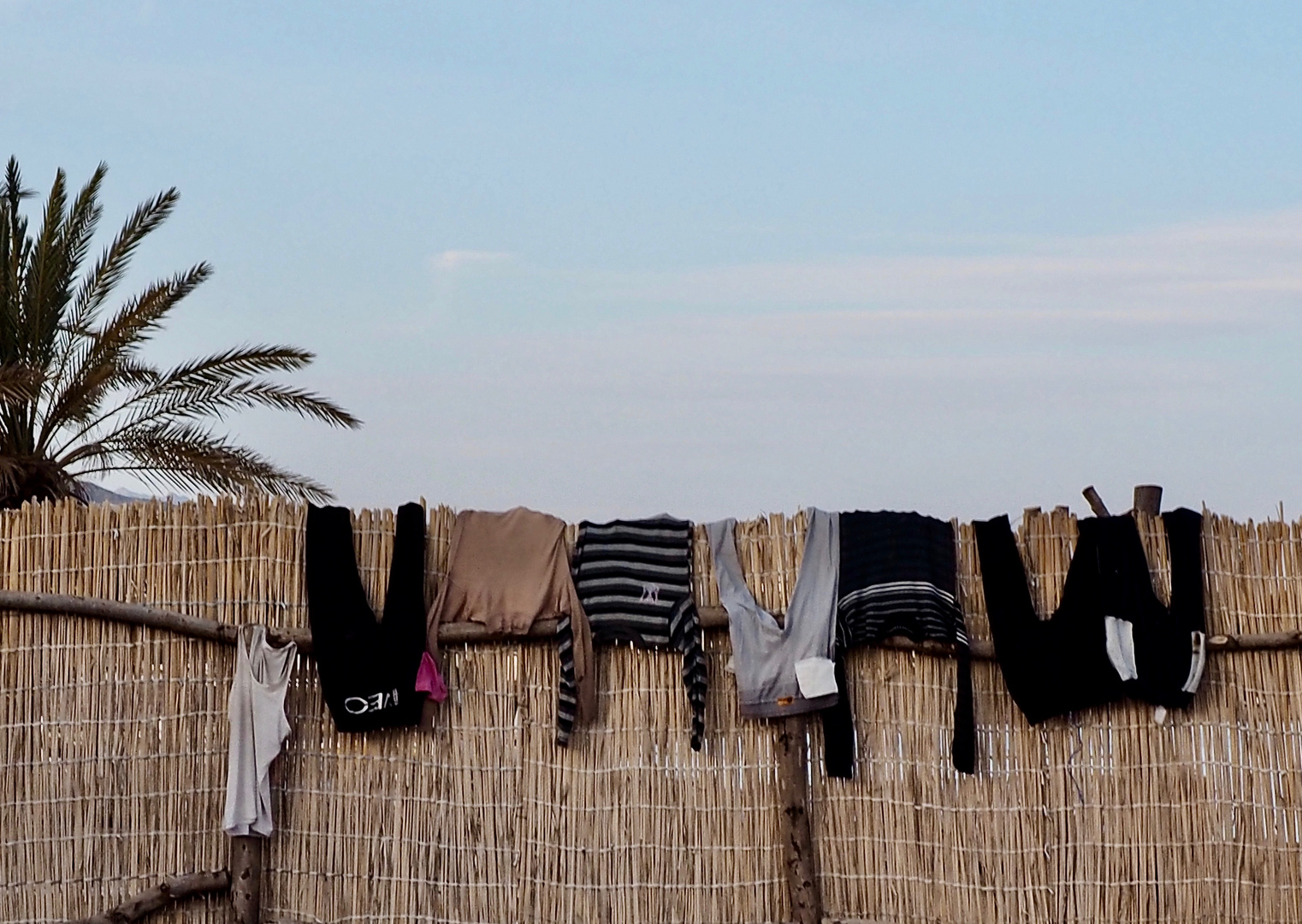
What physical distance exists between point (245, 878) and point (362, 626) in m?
1.06

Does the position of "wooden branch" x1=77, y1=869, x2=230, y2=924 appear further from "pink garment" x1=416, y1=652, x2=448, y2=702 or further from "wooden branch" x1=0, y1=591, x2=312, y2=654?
"pink garment" x1=416, y1=652, x2=448, y2=702

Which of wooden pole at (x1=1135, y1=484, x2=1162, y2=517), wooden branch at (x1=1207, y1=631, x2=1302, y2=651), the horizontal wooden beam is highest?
wooden pole at (x1=1135, y1=484, x2=1162, y2=517)

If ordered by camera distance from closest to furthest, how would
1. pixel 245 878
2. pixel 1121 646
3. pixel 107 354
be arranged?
pixel 1121 646 < pixel 245 878 < pixel 107 354

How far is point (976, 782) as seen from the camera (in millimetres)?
6109

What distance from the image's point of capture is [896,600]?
6078 millimetres

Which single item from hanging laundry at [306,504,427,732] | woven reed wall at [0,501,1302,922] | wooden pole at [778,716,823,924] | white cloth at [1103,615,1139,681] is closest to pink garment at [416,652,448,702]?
hanging laundry at [306,504,427,732]

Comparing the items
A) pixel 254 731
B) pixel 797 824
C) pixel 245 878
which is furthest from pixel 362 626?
pixel 797 824

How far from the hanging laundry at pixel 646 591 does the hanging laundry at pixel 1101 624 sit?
115cm

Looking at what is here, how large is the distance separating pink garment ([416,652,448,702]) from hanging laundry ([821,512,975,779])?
4.85 feet

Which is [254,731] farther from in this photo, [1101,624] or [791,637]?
[1101,624]

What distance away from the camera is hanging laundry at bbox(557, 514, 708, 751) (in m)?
6.14

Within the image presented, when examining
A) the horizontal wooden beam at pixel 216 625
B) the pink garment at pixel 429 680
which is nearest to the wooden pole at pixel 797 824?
the horizontal wooden beam at pixel 216 625

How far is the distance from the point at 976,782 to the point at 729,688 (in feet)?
3.30

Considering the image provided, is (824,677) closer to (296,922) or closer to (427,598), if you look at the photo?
(427,598)
